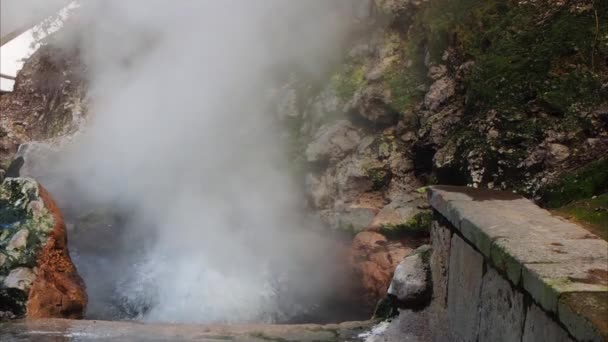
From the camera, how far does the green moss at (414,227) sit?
5.21 metres

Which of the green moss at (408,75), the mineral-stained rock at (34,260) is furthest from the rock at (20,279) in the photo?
the green moss at (408,75)

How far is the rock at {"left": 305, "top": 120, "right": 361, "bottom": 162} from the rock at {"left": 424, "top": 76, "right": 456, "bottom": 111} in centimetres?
106

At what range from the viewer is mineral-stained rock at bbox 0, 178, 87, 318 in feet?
15.7

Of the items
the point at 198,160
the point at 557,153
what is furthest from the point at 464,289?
the point at 198,160

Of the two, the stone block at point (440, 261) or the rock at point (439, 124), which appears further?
the rock at point (439, 124)

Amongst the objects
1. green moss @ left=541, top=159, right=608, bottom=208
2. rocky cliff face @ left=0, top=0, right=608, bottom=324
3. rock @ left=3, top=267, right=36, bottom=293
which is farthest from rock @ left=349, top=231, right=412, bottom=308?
rock @ left=3, top=267, right=36, bottom=293

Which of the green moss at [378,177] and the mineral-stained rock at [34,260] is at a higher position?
the green moss at [378,177]

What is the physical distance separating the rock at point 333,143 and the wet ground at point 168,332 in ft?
9.59

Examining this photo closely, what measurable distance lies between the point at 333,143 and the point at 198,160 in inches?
99.5

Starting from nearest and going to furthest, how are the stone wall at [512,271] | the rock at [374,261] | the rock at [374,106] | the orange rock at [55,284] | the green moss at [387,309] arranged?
the stone wall at [512,271] → the green moss at [387,309] → the orange rock at [55,284] → the rock at [374,261] → the rock at [374,106]

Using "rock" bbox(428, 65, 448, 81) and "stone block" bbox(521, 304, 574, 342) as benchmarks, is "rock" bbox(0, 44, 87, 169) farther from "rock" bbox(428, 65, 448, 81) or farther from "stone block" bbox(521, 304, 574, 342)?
"stone block" bbox(521, 304, 574, 342)

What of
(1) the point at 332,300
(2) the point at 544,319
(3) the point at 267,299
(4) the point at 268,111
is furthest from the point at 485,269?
(4) the point at 268,111

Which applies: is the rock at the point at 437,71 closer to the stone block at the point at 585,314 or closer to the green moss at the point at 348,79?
the green moss at the point at 348,79

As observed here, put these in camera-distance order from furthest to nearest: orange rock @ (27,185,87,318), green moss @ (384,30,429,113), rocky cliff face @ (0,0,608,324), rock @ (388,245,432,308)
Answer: green moss @ (384,30,429,113)
orange rock @ (27,185,87,318)
rocky cliff face @ (0,0,608,324)
rock @ (388,245,432,308)
